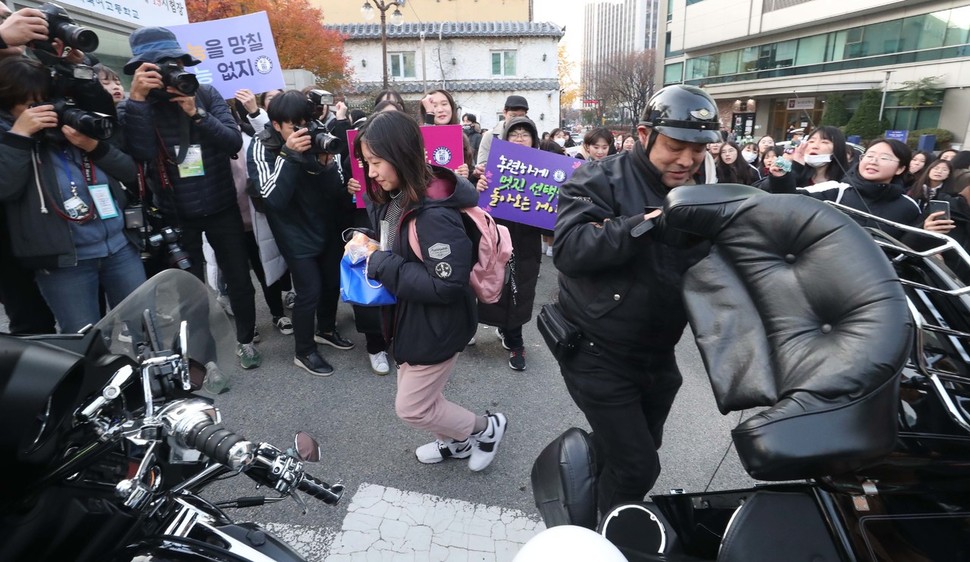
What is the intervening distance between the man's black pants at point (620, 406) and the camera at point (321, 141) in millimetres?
2177

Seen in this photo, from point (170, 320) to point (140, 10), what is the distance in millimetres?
8212

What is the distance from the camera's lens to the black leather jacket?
1.92 metres

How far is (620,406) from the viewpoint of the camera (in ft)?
6.95

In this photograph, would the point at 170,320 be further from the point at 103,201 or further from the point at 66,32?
the point at 66,32

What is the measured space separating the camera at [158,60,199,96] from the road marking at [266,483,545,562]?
2593 millimetres

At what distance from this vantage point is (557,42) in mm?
30219

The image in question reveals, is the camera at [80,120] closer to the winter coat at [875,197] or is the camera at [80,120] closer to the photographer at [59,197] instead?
the photographer at [59,197]

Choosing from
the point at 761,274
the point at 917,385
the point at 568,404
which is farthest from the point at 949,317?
the point at 568,404

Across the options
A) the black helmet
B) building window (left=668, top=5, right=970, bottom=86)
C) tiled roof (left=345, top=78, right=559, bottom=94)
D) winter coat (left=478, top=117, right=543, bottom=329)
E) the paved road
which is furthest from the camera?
tiled roof (left=345, top=78, right=559, bottom=94)

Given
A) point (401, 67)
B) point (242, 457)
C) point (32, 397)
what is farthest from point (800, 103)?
point (32, 397)

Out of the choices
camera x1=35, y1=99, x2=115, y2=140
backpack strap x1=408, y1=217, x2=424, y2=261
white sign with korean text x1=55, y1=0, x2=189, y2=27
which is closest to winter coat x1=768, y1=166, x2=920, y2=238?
backpack strap x1=408, y1=217, x2=424, y2=261

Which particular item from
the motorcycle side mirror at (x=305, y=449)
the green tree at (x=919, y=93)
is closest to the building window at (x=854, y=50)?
the green tree at (x=919, y=93)

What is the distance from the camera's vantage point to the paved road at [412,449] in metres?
2.52

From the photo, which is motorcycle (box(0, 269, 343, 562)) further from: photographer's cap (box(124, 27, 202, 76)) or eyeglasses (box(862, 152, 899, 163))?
eyeglasses (box(862, 152, 899, 163))
